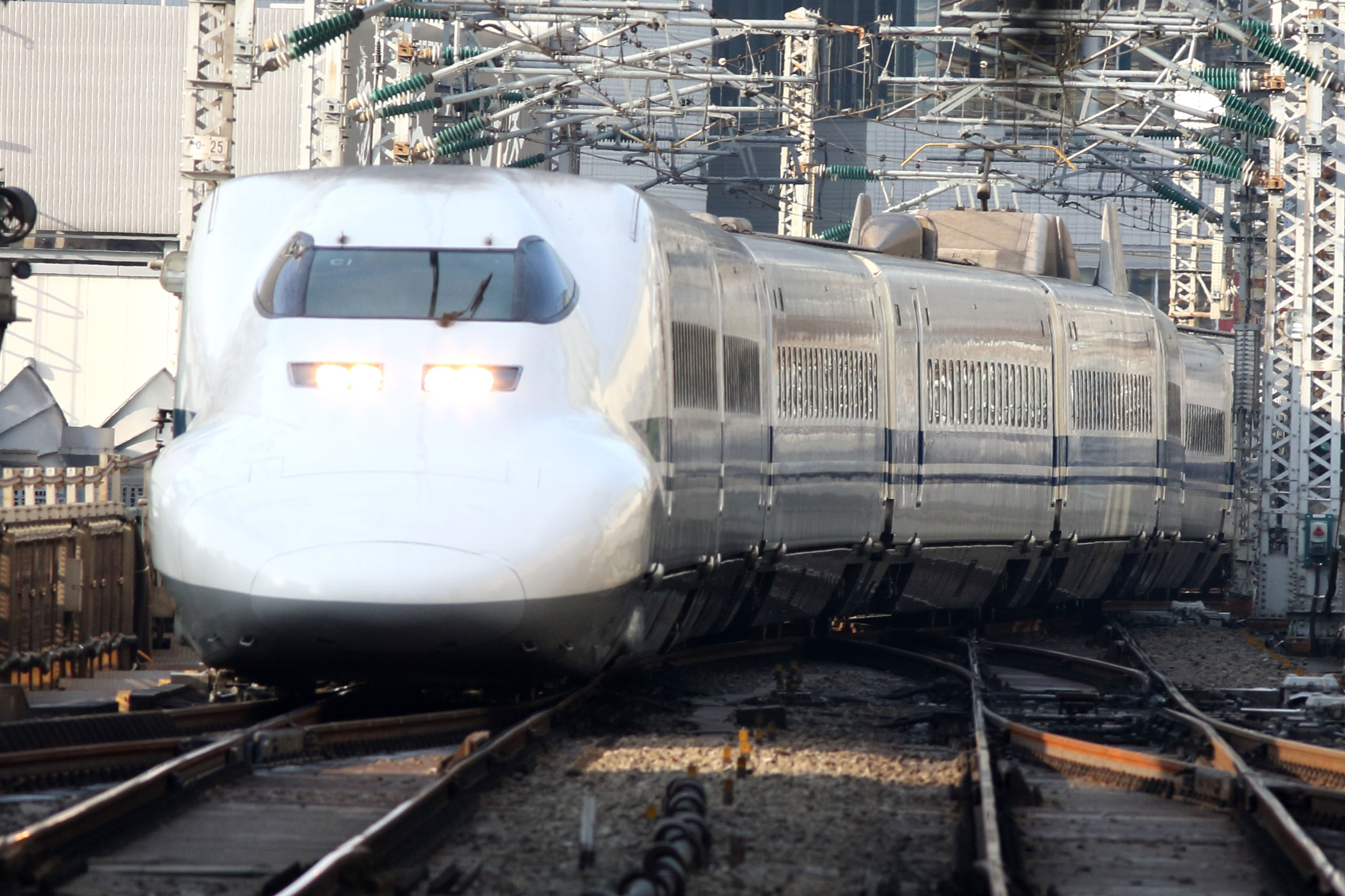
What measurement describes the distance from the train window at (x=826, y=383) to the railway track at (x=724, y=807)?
283 centimetres

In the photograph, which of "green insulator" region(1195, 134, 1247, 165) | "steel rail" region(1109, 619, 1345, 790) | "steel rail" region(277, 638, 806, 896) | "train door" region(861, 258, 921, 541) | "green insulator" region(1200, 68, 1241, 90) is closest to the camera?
"steel rail" region(277, 638, 806, 896)

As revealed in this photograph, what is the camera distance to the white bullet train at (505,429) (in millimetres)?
9258

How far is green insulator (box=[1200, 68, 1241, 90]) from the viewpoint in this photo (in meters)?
24.2

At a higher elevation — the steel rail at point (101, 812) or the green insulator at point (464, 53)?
the green insulator at point (464, 53)

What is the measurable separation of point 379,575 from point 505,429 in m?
1.14

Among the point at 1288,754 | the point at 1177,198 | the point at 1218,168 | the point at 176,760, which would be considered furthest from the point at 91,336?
the point at 176,760

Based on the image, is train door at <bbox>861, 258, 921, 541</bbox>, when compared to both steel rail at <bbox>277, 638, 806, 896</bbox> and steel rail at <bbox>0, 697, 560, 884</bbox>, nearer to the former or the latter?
steel rail at <bbox>277, 638, 806, 896</bbox>

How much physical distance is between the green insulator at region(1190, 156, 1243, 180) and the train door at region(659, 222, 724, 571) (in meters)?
14.1

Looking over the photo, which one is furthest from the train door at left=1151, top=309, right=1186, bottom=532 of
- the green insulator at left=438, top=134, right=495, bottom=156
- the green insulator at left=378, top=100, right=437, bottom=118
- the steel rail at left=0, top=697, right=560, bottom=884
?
the steel rail at left=0, top=697, right=560, bottom=884

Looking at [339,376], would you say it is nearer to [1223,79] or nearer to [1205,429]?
[1205,429]

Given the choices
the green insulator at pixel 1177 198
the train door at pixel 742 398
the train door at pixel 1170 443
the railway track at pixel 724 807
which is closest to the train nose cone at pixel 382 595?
the railway track at pixel 724 807

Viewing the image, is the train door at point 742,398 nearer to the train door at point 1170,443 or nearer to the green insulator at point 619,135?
the train door at point 1170,443

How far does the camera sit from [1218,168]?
28156mm

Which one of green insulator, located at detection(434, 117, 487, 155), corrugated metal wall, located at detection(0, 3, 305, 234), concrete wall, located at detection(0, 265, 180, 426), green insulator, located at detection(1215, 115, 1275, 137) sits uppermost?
corrugated metal wall, located at detection(0, 3, 305, 234)
